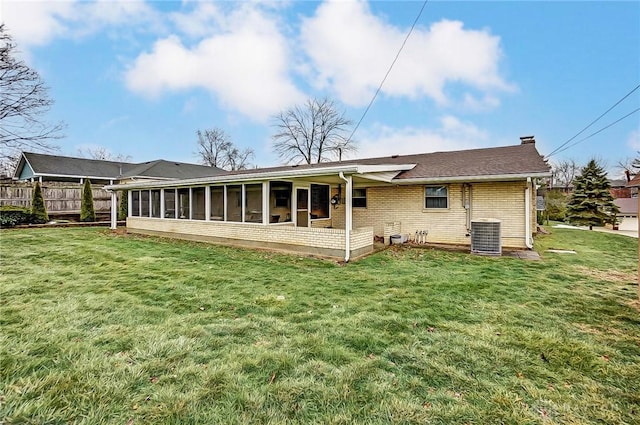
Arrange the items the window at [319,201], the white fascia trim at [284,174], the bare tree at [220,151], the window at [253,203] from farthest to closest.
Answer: the bare tree at [220,151] < the window at [319,201] < the window at [253,203] < the white fascia trim at [284,174]

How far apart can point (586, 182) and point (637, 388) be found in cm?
2287

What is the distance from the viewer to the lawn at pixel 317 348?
7.12ft

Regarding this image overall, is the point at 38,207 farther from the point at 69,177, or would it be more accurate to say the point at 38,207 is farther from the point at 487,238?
the point at 487,238

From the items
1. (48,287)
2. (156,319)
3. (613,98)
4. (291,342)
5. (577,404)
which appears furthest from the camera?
(613,98)

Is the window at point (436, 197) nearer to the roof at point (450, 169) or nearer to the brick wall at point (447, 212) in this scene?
the brick wall at point (447, 212)

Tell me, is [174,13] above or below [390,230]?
above

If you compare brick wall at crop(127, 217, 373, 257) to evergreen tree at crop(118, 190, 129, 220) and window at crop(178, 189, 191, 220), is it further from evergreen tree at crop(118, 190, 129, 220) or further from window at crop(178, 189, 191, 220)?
evergreen tree at crop(118, 190, 129, 220)

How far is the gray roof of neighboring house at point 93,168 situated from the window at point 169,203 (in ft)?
33.8

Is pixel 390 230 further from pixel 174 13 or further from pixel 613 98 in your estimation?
pixel 613 98

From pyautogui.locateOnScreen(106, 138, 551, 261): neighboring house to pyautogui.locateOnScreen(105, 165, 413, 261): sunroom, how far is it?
0.03 m

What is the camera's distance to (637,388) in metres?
2.43

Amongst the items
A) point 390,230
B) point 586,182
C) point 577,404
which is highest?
point 586,182

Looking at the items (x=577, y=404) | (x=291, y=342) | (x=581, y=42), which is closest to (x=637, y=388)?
(x=577, y=404)

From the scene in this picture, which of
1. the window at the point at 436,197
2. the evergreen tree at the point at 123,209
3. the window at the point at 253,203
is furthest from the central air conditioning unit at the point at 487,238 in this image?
the evergreen tree at the point at 123,209
